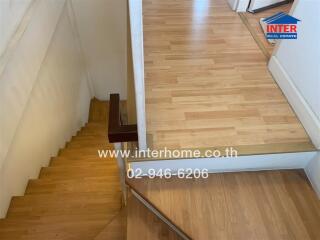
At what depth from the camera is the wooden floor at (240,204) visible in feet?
4.33

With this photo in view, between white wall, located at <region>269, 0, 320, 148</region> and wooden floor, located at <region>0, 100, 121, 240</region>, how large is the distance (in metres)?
1.34

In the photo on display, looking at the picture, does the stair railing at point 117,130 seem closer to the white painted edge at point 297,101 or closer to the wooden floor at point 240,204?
the wooden floor at point 240,204

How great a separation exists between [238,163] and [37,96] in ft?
5.86

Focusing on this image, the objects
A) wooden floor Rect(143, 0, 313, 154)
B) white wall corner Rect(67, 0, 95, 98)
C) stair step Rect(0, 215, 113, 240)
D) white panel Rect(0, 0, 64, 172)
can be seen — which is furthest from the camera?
white wall corner Rect(67, 0, 95, 98)

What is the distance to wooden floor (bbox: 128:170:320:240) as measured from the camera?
1318 mm

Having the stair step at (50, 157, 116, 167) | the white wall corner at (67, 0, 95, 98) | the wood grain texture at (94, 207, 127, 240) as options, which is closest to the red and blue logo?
the wood grain texture at (94, 207, 127, 240)

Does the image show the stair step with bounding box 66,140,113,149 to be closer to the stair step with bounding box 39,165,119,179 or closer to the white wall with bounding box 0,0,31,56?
the stair step with bounding box 39,165,119,179

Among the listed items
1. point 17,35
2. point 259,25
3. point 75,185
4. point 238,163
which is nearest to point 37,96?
point 17,35

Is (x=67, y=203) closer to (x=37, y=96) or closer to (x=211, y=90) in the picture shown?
(x=37, y=96)

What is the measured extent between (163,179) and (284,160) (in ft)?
2.39

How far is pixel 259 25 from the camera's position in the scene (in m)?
2.50

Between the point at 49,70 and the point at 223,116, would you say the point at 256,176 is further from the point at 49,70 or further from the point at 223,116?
the point at 49,70

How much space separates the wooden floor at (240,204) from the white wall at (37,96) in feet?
3.21

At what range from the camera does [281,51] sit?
1871 mm
